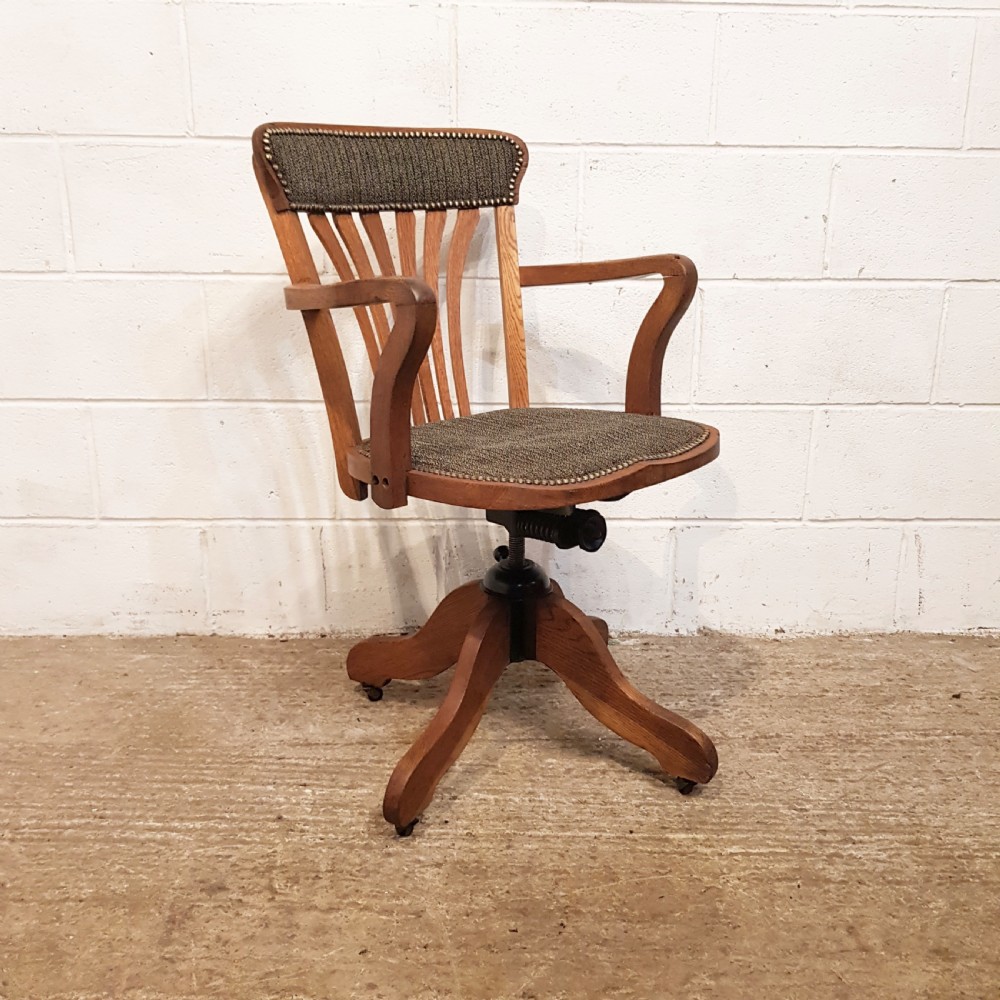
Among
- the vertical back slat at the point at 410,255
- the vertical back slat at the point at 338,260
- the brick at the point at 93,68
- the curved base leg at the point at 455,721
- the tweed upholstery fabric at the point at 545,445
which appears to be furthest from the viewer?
the brick at the point at 93,68

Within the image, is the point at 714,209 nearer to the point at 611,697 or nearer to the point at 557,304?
the point at 557,304

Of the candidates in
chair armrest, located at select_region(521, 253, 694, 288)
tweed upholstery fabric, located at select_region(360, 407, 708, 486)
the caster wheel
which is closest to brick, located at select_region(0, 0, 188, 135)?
chair armrest, located at select_region(521, 253, 694, 288)

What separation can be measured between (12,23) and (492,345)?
3.26 ft

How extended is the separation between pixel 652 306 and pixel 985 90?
80cm

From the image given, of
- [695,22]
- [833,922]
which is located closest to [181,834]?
[833,922]

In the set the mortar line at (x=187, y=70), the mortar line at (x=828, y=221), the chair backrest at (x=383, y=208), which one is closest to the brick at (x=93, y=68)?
the mortar line at (x=187, y=70)

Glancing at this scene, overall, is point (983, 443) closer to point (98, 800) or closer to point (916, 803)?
point (916, 803)

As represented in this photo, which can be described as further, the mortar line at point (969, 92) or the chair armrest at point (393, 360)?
the mortar line at point (969, 92)

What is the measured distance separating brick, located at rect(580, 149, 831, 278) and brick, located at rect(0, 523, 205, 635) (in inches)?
39.7

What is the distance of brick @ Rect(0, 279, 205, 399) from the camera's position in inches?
65.4

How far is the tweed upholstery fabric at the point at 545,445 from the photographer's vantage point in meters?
1.08

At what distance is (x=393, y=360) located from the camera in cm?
107

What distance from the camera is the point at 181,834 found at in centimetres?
120

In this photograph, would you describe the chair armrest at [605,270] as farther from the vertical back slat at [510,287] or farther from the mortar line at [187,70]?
the mortar line at [187,70]
